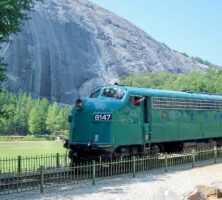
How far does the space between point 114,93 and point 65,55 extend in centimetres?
12296

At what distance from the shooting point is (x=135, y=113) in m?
19.9

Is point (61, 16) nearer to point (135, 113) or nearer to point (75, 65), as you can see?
point (75, 65)

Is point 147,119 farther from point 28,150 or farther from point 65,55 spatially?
point 65,55

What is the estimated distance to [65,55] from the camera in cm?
14050

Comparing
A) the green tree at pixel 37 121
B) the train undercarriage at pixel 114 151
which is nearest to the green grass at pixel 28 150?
the train undercarriage at pixel 114 151

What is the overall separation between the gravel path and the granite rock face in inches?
4245

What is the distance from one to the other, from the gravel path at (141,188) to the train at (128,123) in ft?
5.85

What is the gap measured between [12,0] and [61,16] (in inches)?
5559

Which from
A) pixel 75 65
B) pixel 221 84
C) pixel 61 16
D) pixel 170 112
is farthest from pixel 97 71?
pixel 170 112

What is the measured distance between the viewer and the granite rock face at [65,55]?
131 meters

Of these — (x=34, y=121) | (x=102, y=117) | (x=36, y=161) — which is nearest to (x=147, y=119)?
(x=102, y=117)

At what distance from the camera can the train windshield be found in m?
19.3

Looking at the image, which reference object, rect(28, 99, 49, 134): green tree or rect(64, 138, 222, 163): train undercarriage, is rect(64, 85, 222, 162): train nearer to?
rect(64, 138, 222, 163): train undercarriage

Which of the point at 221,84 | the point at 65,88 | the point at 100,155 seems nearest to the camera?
the point at 100,155
